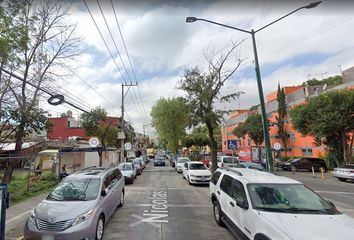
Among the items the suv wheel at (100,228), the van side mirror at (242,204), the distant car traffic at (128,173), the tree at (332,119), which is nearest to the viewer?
the van side mirror at (242,204)

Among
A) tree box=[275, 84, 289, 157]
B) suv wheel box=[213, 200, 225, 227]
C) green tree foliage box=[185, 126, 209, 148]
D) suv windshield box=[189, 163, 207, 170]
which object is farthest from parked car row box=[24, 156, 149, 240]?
green tree foliage box=[185, 126, 209, 148]

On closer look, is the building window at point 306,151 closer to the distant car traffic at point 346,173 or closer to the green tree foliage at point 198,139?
the distant car traffic at point 346,173

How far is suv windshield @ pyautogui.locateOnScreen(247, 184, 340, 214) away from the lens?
4934 mm

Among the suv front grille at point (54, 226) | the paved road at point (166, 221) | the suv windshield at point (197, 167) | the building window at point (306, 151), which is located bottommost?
the paved road at point (166, 221)

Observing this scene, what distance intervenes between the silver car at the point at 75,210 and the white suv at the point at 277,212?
333 centimetres

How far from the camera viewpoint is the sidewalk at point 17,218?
6.91 m

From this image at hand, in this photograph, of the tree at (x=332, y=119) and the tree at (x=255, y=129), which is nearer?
the tree at (x=332, y=119)

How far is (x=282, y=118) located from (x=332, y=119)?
22504mm

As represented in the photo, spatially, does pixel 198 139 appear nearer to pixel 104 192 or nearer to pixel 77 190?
pixel 104 192

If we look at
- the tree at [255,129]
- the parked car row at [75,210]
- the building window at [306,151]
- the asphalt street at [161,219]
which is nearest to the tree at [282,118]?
the tree at [255,129]

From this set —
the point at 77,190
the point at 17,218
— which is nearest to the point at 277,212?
the point at 77,190

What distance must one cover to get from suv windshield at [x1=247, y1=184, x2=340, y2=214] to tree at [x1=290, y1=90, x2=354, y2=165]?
21217 mm

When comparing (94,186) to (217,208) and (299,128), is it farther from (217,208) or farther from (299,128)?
(299,128)

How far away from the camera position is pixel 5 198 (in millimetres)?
5602
